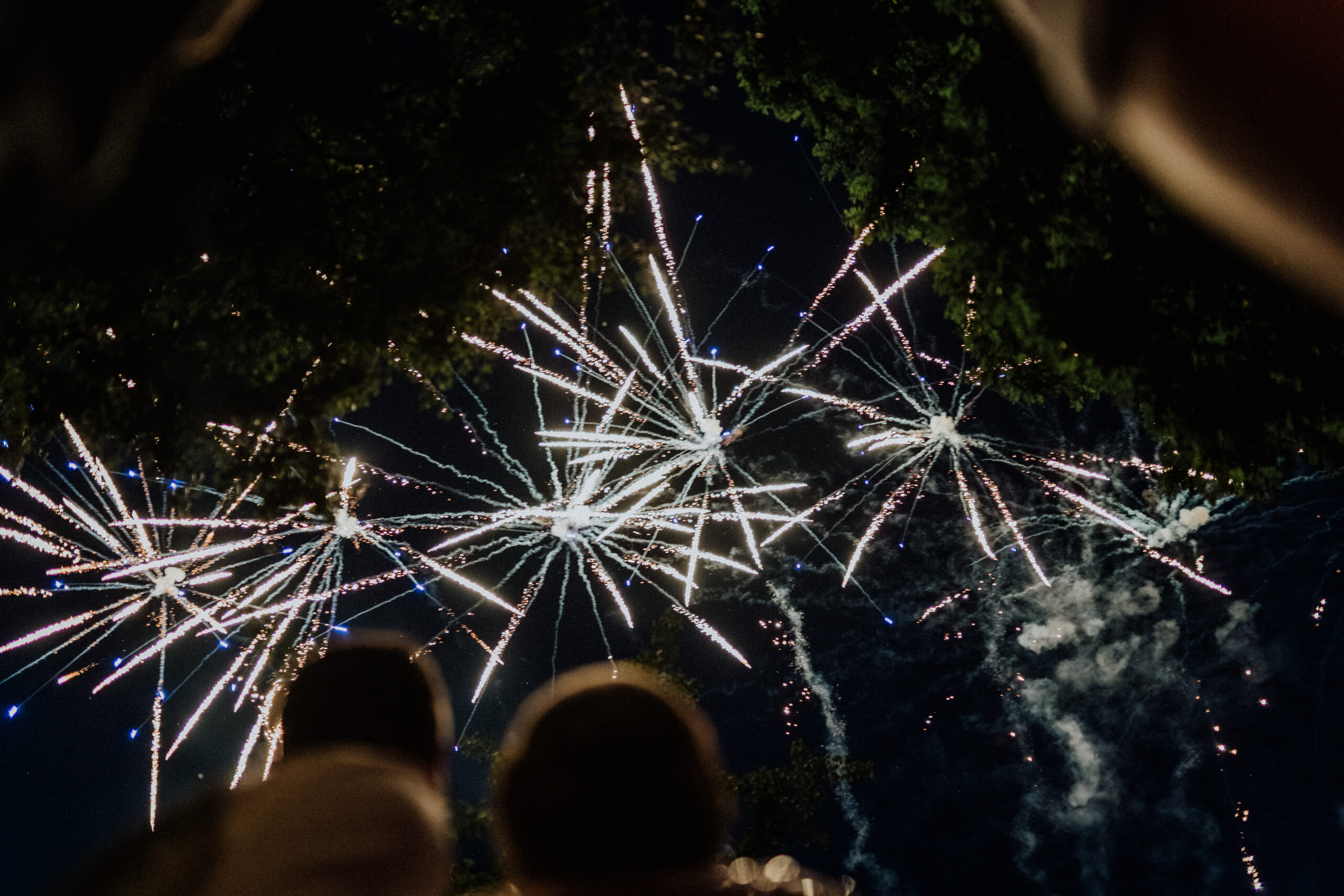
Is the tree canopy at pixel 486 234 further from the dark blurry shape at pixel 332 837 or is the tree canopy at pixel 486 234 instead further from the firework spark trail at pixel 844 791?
the firework spark trail at pixel 844 791

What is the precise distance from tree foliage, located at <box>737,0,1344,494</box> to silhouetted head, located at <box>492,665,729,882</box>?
21.8 ft

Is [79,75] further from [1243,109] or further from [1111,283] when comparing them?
[1111,283]

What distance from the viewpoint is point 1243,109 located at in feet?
4.22

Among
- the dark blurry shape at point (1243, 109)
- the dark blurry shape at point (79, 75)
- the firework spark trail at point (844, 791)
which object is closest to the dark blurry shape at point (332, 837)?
the dark blurry shape at point (1243, 109)

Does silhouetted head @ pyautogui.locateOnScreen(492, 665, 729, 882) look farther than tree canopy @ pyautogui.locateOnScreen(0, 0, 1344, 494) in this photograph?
No

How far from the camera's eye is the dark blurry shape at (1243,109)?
4.10 feet

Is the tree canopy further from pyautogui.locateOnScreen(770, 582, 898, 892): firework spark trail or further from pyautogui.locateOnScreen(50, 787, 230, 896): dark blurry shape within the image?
pyautogui.locateOnScreen(770, 582, 898, 892): firework spark trail

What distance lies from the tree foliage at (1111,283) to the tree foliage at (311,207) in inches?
108

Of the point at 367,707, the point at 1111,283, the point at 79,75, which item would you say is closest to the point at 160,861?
the point at 367,707

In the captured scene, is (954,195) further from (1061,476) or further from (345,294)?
(1061,476)

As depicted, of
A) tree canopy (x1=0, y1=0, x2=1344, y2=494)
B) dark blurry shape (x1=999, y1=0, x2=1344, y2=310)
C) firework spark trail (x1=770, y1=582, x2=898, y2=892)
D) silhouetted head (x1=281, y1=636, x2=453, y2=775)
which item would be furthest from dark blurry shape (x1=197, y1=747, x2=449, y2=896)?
firework spark trail (x1=770, y1=582, x2=898, y2=892)

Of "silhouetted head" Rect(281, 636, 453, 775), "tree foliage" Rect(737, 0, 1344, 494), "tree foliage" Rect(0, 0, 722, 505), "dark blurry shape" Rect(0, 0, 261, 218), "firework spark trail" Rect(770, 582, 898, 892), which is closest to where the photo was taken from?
"dark blurry shape" Rect(0, 0, 261, 218)

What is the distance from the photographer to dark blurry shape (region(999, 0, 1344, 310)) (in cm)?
125

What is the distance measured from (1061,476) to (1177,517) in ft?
27.8
